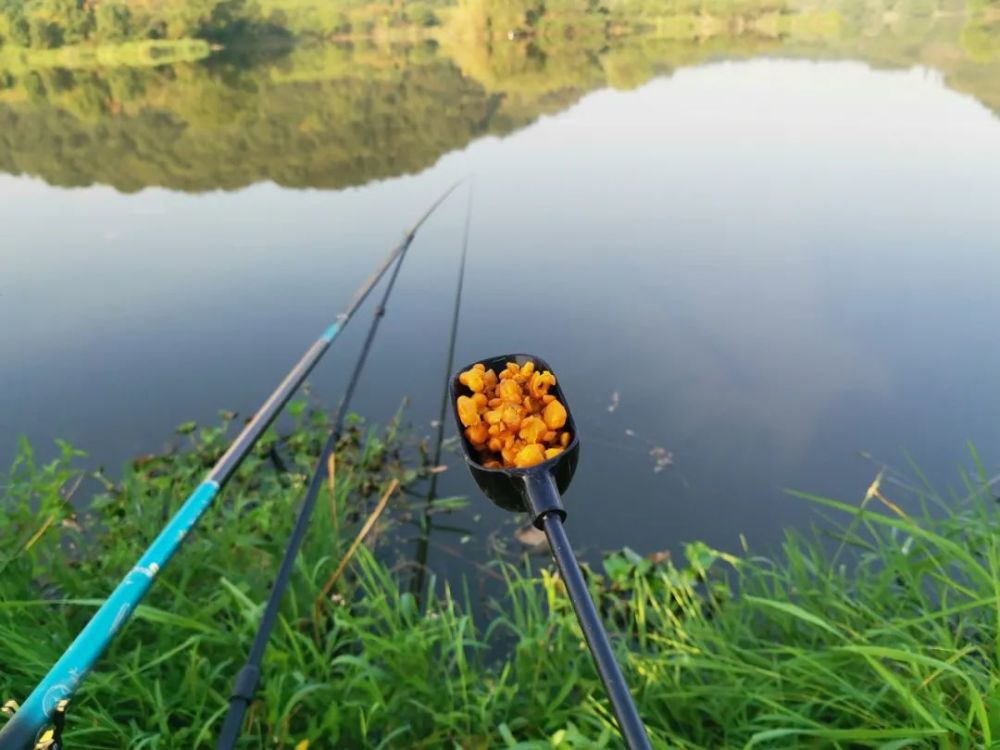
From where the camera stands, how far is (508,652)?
191 centimetres

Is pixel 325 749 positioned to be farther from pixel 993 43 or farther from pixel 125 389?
pixel 993 43

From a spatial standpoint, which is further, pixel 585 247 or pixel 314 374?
pixel 585 247

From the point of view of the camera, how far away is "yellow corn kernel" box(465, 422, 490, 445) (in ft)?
2.27

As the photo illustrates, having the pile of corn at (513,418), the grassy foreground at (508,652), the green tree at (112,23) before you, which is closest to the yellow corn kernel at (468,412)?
the pile of corn at (513,418)

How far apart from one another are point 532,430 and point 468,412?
8cm

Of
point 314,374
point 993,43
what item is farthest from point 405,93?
point 993,43

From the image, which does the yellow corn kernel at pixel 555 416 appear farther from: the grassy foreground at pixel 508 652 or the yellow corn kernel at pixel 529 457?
the grassy foreground at pixel 508 652

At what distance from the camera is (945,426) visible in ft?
9.12

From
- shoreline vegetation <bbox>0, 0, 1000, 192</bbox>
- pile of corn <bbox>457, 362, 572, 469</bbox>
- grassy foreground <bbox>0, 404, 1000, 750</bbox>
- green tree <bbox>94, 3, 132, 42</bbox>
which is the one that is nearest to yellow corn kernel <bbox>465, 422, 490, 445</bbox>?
pile of corn <bbox>457, 362, 572, 469</bbox>

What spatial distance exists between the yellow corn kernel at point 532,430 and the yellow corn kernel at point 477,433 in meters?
0.04

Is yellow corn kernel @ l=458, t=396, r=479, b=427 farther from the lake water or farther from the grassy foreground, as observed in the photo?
the lake water

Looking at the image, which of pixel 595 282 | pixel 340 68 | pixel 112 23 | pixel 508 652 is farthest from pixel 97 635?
pixel 112 23

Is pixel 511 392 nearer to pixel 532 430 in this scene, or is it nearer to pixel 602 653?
Result: pixel 532 430

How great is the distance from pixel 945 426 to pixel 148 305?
4517mm
